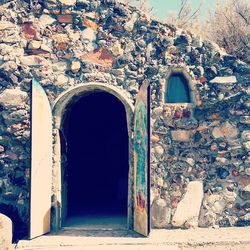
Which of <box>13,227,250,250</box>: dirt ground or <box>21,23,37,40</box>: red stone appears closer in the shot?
<box>13,227,250,250</box>: dirt ground

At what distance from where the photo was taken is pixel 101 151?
936 cm

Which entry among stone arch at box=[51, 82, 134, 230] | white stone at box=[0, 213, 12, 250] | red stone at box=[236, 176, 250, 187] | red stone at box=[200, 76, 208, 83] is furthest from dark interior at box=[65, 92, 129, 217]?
white stone at box=[0, 213, 12, 250]

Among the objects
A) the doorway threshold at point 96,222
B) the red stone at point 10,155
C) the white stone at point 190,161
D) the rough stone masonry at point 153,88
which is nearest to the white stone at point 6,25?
the rough stone masonry at point 153,88

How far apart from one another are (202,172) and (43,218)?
2425 millimetres

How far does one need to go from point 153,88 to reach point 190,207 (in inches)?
73.5

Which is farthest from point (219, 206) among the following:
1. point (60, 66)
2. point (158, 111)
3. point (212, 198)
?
point (60, 66)

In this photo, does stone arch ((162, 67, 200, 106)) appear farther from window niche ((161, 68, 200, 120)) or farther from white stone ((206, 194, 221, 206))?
white stone ((206, 194, 221, 206))

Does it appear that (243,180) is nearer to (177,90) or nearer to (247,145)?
(247,145)

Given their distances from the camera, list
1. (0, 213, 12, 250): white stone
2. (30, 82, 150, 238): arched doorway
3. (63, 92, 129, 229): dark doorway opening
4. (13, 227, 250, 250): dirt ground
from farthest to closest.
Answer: (63, 92, 129, 229): dark doorway opening < (30, 82, 150, 238): arched doorway < (13, 227, 250, 250): dirt ground < (0, 213, 12, 250): white stone

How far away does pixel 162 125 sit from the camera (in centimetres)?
611

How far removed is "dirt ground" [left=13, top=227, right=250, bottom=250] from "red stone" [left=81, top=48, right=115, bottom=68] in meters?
2.52

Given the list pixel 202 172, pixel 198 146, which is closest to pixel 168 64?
pixel 198 146

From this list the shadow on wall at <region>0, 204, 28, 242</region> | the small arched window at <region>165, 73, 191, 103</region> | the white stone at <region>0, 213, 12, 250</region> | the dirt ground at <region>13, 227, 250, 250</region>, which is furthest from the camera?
the small arched window at <region>165, 73, 191, 103</region>

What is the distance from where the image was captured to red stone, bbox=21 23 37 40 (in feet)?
20.1
